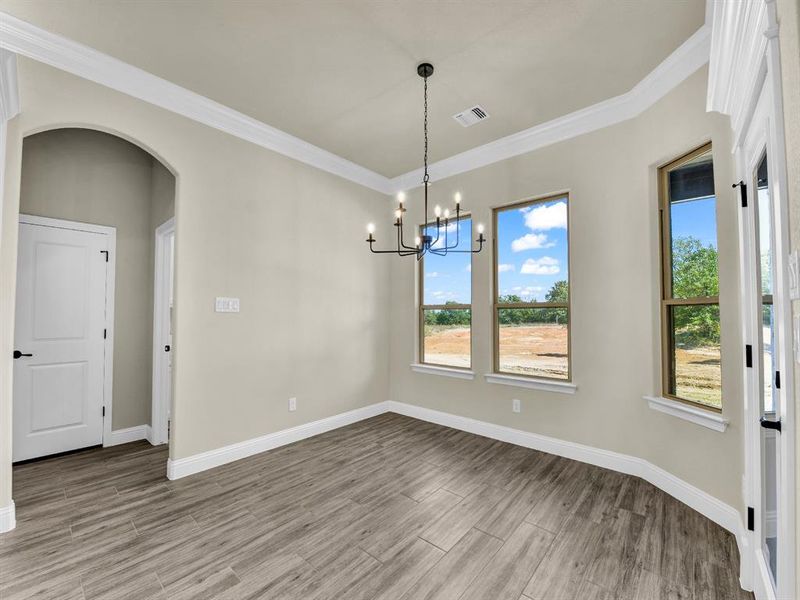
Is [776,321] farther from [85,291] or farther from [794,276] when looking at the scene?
[85,291]

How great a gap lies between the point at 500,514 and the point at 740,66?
8.75 ft

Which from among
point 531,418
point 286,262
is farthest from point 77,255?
point 531,418

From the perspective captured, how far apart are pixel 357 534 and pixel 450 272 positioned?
3.00m

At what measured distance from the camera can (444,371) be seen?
426cm

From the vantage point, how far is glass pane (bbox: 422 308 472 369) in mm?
4277

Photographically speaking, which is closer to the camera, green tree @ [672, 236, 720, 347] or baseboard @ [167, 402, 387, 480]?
green tree @ [672, 236, 720, 347]

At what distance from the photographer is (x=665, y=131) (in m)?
2.72

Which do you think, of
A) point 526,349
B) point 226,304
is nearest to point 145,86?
point 226,304

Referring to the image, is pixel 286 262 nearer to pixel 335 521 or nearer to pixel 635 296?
pixel 335 521

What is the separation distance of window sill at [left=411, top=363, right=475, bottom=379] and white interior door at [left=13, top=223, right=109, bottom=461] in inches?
132

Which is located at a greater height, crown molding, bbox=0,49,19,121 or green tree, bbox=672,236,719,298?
crown molding, bbox=0,49,19,121

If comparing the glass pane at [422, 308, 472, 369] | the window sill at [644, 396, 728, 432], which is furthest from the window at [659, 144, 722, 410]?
the glass pane at [422, 308, 472, 369]

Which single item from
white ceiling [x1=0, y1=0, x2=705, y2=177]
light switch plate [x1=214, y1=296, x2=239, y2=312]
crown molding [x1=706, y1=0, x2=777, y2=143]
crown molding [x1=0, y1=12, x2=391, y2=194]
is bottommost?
light switch plate [x1=214, y1=296, x2=239, y2=312]

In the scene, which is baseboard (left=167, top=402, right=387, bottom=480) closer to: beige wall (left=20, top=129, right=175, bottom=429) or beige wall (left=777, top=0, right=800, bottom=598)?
beige wall (left=20, top=129, right=175, bottom=429)
